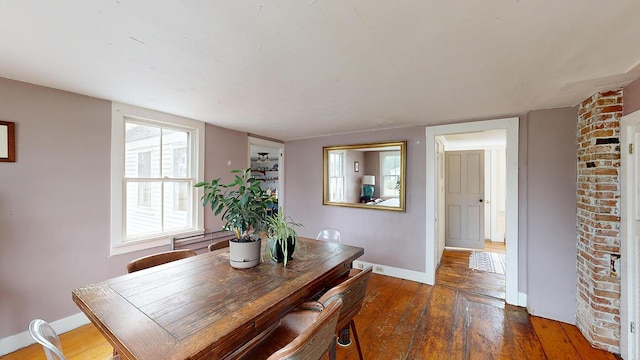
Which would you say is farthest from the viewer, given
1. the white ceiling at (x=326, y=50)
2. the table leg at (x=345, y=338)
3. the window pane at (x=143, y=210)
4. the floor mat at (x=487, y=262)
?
the floor mat at (x=487, y=262)

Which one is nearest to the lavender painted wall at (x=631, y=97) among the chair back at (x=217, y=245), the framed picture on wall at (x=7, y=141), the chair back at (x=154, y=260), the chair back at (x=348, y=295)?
the chair back at (x=348, y=295)

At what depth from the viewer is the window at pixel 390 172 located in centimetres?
356

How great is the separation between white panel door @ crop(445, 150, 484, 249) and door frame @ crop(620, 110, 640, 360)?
2.73m

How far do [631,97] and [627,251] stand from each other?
1161 mm

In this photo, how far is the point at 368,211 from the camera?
3.76 metres

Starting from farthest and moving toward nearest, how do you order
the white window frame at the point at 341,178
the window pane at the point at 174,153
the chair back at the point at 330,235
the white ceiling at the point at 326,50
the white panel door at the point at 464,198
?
the white panel door at the point at 464,198 < the white window frame at the point at 341,178 < the window pane at the point at 174,153 < the chair back at the point at 330,235 < the white ceiling at the point at 326,50

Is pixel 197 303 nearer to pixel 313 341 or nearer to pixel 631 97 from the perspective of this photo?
pixel 313 341

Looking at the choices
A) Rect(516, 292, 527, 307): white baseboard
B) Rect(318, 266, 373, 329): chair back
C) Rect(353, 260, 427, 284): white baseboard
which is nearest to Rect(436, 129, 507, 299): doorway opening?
Rect(353, 260, 427, 284): white baseboard

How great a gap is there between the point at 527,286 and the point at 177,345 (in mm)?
3302

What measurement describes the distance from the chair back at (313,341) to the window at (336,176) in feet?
9.84

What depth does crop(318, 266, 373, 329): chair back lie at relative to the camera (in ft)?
4.49

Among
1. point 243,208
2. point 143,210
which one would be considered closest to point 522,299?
point 243,208

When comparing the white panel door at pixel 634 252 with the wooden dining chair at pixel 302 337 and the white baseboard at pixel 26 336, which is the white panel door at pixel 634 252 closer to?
the wooden dining chair at pixel 302 337

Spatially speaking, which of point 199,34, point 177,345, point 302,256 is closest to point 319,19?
point 199,34
